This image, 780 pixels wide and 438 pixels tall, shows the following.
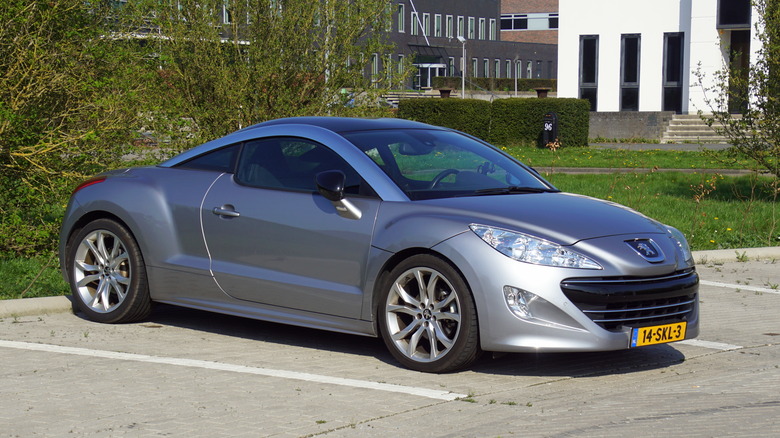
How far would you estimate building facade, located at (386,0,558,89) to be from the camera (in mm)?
93062

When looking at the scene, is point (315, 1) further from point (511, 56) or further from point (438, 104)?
point (511, 56)

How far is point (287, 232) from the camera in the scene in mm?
7258

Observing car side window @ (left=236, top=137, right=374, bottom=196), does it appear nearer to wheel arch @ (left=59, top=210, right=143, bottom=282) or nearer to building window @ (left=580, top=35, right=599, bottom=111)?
wheel arch @ (left=59, top=210, right=143, bottom=282)

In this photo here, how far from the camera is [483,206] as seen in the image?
22.4ft

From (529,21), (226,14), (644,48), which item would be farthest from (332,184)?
(529,21)

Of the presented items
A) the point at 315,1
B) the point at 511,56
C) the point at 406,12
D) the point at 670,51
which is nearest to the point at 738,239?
the point at 315,1

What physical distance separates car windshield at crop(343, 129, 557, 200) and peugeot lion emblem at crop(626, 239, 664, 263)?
3.38ft

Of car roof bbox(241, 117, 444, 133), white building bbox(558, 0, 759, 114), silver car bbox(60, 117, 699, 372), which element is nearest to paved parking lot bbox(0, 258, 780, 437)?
silver car bbox(60, 117, 699, 372)


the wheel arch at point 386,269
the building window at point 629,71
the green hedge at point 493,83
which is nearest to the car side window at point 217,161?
the wheel arch at point 386,269

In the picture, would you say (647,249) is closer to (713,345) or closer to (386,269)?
(713,345)

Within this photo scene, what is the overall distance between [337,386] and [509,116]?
28.0 meters

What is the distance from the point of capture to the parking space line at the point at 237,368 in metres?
6.19

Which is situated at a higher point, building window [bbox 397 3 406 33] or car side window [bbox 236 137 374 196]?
building window [bbox 397 3 406 33]

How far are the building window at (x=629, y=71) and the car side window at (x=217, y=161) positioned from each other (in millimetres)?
35703
